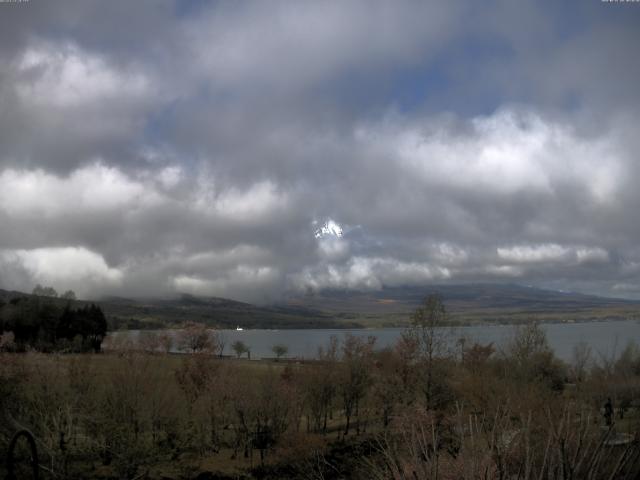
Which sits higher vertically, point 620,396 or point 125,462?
point 620,396

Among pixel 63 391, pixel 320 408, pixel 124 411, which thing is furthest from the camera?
pixel 320 408

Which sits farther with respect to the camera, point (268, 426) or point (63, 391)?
point (268, 426)

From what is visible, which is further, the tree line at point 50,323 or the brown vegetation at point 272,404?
the tree line at point 50,323

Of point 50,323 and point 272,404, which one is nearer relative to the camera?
point 272,404

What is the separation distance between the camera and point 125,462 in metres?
34.5

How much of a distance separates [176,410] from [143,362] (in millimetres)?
4562

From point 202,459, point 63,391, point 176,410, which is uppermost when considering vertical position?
point 63,391

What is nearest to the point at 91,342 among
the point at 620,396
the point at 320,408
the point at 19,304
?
the point at 19,304

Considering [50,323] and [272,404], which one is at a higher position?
[50,323]

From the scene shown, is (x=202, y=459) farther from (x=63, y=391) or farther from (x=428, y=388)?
(x=428, y=388)

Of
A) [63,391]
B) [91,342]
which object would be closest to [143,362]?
[63,391]

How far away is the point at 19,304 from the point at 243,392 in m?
69.6

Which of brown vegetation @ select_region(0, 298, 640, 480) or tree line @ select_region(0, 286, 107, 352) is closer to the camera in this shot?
brown vegetation @ select_region(0, 298, 640, 480)

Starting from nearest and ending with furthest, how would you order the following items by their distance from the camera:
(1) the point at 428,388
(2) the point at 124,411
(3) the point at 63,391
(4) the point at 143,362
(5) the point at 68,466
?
1. (5) the point at 68,466
2. (3) the point at 63,391
3. (2) the point at 124,411
4. (4) the point at 143,362
5. (1) the point at 428,388
